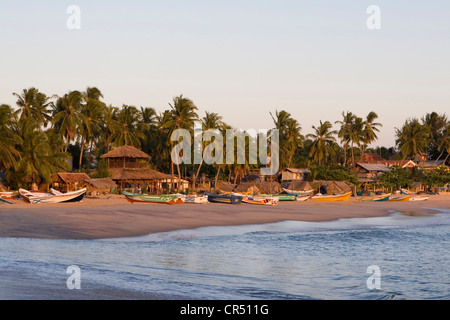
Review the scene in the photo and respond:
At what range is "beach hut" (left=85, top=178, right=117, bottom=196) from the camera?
50438 mm

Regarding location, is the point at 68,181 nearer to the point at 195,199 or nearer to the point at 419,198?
the point at 195,199

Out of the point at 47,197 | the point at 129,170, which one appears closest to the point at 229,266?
the point at 47,197

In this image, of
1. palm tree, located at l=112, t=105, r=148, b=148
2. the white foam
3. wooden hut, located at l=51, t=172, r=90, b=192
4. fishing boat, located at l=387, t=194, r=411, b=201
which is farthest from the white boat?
wooden hut, located at l=51, t=172, r=90, b=192

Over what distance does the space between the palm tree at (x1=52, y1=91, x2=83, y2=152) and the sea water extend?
41.5 metres

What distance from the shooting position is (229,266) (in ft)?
52.6

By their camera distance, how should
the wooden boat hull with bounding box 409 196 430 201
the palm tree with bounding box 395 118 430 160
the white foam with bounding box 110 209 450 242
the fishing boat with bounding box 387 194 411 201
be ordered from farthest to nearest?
the palm tree with bounding box 395 118 430 160 → the wooden boat hull with bounding box 409 196 430 201 → the fishing boat with bounding box 387 194 411 201 → the white foam with bounding box 110 209 450 242

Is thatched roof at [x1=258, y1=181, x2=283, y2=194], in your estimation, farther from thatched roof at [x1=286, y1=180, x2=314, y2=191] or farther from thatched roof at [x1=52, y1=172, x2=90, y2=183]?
thatched roof at [x1=52, y1=172, x2=90, y2=183]

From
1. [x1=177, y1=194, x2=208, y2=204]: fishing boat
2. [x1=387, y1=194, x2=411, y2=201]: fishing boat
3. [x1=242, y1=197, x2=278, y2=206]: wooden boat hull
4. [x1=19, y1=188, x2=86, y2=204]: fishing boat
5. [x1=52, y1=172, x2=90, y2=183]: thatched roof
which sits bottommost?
[x1=387, y1=194, x2=411, y2=201]: fishing boat

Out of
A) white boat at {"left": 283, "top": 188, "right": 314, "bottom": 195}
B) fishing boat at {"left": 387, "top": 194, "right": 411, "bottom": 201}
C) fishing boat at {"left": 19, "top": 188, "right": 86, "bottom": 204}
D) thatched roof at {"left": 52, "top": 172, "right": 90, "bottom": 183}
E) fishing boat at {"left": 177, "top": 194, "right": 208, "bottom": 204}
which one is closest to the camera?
fishing boat at {"left": 19, "top": 188, "right": 86, "bottom": 204}
